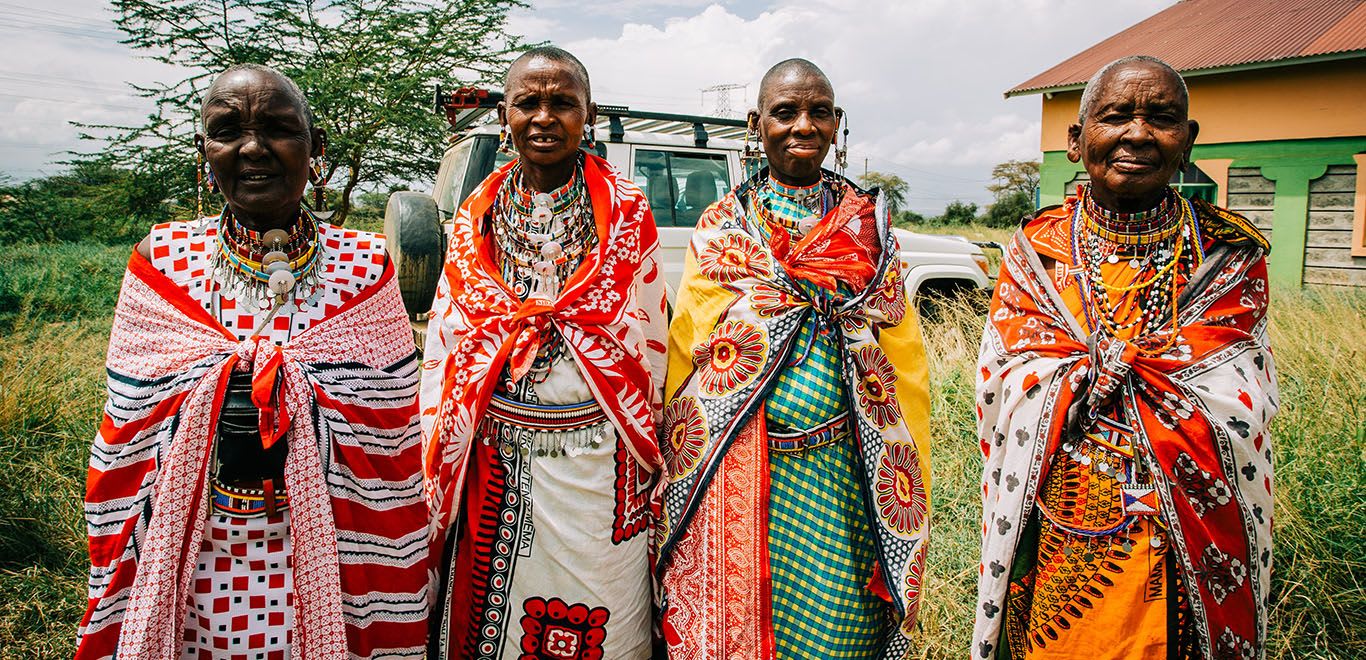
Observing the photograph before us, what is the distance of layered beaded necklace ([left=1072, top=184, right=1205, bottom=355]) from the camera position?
6.76ft

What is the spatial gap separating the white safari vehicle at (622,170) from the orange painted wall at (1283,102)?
6.97 m

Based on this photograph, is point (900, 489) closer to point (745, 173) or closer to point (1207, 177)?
point (745, 173)

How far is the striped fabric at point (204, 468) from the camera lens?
1.76 m

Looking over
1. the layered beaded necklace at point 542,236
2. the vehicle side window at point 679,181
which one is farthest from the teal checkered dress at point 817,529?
the vehicle side window at point 679,181

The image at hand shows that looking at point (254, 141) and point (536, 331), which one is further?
point (536, 331)

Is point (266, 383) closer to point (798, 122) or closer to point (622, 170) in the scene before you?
point (798, 122)

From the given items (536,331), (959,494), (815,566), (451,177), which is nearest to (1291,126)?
(959,494)

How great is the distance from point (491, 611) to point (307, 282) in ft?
3.46

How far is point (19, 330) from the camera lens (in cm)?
732

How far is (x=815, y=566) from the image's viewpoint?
235 cm

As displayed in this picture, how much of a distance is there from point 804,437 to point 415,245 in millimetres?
4168

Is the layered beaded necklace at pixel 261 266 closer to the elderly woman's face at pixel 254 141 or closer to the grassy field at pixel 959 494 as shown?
the elderly woman's face at pixel 254 141

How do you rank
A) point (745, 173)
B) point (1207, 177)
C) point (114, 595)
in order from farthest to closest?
point (1207, 177) < point (745, 173) < point (114, 595)

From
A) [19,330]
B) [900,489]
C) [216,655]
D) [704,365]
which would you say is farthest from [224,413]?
[19,330]
